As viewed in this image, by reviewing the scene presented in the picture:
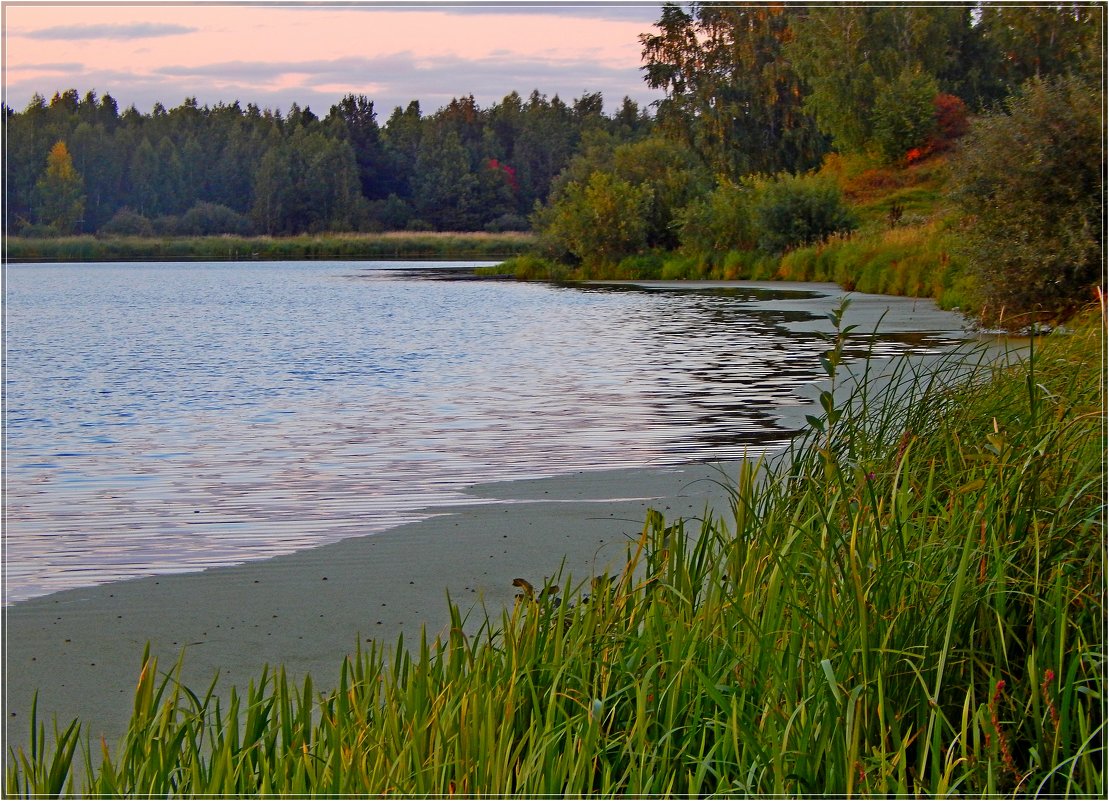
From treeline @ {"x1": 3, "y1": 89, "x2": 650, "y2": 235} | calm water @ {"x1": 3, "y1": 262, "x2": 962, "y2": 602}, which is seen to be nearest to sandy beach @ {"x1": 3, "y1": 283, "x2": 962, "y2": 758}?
calm water @ {"x1": 3, "y1": 262, "x2": 962, "y2": 602}

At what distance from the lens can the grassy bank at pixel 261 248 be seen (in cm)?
8350

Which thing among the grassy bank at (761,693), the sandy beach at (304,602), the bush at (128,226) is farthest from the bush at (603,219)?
the bush at (128,226)

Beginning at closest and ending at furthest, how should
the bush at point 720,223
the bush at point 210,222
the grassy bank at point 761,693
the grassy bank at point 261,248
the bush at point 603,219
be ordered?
the grassy bank at point 761,693
the bush at point 720,223
the bush at point 603,219
the grassy bank at point 261,248
the bush at point 210,222

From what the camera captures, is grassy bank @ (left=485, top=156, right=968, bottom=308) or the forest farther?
grassy bank @ (left=485, top=156, right=968, bottom=308)

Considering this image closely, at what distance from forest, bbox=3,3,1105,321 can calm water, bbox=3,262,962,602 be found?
401cm

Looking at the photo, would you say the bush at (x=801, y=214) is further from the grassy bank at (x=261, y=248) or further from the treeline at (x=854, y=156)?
the grassy bank at (x=261, y=248)

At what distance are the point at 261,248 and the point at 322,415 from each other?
78874 millimetres

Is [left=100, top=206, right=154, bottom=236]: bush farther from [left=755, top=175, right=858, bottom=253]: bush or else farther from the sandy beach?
the sandy beach

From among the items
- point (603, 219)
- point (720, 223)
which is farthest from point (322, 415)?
point (603, 219)

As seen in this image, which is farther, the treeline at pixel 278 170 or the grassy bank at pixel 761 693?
the treeline at pixel 278 170

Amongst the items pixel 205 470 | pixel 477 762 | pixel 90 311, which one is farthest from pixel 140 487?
pixel 90 311

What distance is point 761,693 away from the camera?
11.2 ft

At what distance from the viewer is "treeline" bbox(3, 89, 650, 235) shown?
94.1 metres

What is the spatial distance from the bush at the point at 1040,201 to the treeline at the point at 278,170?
7198 cm
